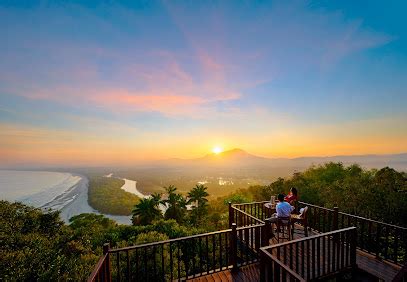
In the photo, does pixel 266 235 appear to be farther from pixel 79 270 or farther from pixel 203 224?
pixel 203 224

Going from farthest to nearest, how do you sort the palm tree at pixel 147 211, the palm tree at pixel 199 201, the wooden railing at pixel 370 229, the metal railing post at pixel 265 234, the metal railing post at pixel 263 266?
1. the palm tree at pixel 199 201
2. the palm tree at pixel 147 211
3. the wooden railing at pixel 370 229
4. the metal railing post at pixel 265 234
5. the metal railing post at pixel 263 266

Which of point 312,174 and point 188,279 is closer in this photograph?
point 188,279

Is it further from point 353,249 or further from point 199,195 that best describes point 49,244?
point 199,195

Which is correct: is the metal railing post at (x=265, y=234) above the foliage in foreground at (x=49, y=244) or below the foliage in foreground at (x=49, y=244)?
above

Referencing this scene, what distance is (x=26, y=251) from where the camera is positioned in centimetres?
1325

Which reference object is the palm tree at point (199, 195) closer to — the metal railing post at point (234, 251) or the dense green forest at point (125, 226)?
the dense green forest at point (125, 226)

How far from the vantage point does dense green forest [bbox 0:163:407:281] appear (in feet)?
37.8

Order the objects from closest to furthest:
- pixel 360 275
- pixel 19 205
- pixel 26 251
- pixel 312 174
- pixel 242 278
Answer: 1. pixel 242 278
2. pixel 360 275
3. pixel 26 251
4. pixel 19 205
5. pixel 312 174

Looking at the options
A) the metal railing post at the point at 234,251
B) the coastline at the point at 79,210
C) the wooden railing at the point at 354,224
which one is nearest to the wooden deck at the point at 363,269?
the metal railing post at the point at 234,251

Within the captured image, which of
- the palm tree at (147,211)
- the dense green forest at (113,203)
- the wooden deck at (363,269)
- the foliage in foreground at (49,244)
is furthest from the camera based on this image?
the dense green forest at (113,203)

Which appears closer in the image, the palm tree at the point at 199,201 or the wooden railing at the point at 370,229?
the wooden railing at the point at 370,229

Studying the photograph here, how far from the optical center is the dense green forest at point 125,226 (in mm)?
11531

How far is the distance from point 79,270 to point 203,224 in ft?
75.3

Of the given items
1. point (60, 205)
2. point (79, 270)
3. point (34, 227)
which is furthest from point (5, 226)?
point (60, 205)
